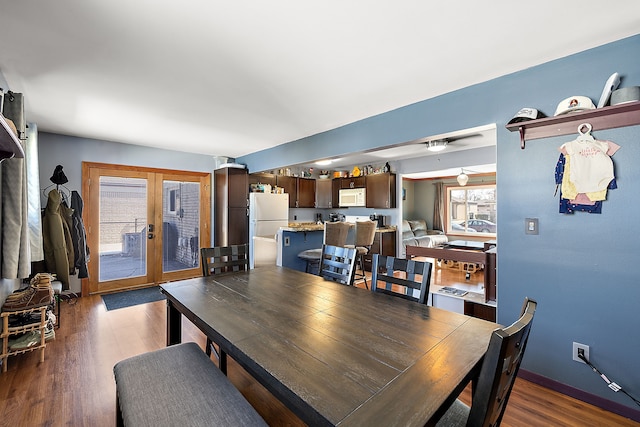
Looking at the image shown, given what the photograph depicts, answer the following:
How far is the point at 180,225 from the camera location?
5188 millimetres

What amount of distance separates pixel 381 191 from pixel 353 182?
78cm

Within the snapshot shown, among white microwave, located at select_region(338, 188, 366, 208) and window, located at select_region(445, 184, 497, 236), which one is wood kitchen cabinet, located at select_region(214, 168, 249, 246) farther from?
window, located at select_region(445, 184, 497, 236)

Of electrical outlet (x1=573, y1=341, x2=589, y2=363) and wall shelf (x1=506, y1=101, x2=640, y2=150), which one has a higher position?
wall shelf (x1=506, y1=101, x2=640, y2=150)

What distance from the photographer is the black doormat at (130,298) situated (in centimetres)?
390

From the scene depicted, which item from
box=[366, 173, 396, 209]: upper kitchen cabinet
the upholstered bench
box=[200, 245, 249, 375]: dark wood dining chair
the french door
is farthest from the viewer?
box=[366, 173, 396, 209]: upper kitchen cabinet

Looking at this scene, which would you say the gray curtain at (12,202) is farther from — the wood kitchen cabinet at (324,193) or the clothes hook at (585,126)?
the wood kitchen cabinet at (324,193)

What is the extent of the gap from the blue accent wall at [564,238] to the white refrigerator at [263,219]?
137 inches

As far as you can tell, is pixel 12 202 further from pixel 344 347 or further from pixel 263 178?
pixel 263 178

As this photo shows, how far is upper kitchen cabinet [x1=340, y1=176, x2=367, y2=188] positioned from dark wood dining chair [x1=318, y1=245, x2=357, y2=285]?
13.4 feet

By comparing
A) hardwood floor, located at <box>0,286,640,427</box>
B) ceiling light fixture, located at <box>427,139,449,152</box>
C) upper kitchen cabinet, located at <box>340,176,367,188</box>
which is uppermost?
ceiling light fixture, located at <box>427,139,449,152</box>

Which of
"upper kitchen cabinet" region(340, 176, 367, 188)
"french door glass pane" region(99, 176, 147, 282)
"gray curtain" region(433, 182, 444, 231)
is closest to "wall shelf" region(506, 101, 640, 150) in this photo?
"upper kitchen cabinet" region(340, 176, 367, 188)

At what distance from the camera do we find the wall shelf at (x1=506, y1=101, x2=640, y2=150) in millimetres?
1785

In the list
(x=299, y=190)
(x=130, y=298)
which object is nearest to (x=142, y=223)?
(x=130, y=298)

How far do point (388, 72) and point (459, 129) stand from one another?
2.76 ft
